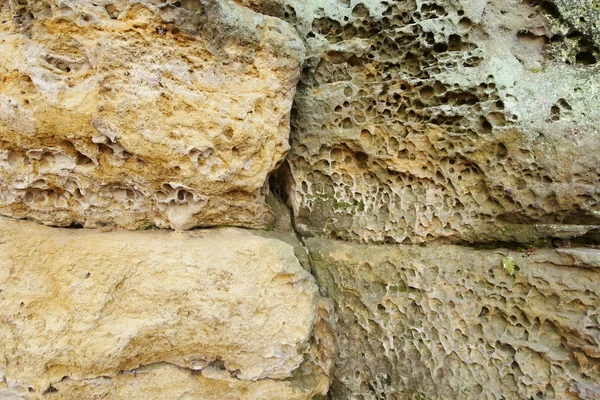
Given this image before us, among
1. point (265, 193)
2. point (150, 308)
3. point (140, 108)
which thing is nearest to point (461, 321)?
point (265, 193)

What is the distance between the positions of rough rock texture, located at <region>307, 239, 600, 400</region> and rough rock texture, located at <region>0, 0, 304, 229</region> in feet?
3.55

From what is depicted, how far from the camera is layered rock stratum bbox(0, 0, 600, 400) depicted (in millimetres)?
2494

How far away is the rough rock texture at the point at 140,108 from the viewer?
241 cm

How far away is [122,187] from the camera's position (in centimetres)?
275

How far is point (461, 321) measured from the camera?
288 centimetres

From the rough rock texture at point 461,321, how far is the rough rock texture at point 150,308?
41cm

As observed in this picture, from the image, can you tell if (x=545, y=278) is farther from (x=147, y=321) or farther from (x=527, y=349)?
(x=147, y=321)

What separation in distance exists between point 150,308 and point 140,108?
125cm

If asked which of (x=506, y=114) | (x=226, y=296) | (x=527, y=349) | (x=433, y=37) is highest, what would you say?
(x=433, y=37)

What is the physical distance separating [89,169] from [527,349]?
3.04m

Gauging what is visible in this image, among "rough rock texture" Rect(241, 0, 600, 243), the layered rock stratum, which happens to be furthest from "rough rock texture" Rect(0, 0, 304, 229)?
"rough rock texture" Rect(241, 0, 600, 243)

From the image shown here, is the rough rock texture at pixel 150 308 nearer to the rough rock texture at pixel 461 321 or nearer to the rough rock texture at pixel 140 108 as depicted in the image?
the rough rock texture at pixel 140 108

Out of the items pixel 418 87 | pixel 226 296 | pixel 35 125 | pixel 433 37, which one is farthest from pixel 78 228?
→ pixel 433 37

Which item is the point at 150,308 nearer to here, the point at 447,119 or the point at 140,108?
the point at 140,108
